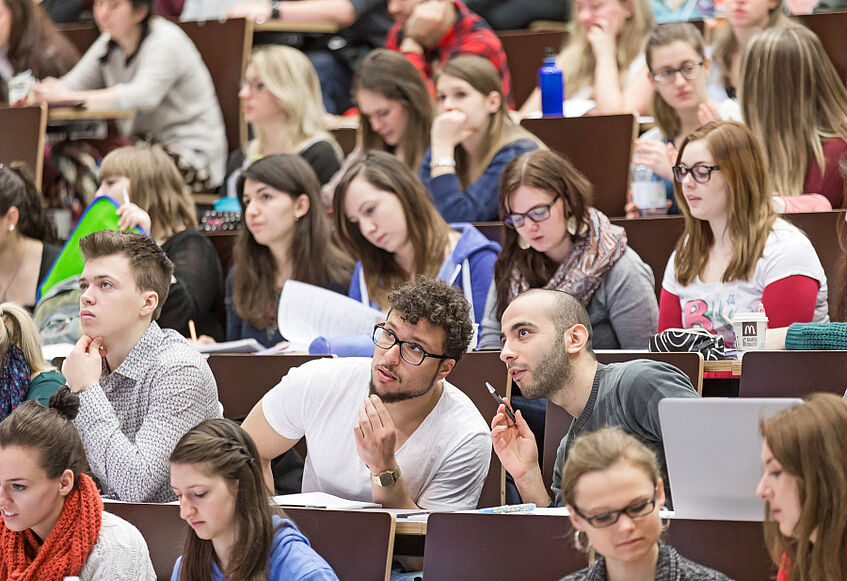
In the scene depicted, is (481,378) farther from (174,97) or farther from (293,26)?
(293,26)

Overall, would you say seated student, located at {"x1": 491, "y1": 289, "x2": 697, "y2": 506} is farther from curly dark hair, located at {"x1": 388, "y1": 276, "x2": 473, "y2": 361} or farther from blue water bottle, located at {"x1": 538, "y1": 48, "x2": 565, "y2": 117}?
blue water bottle, located at {"x1": 538, "y1": 48, "x2": 565, "y2": 117}

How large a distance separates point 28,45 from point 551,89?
238cm

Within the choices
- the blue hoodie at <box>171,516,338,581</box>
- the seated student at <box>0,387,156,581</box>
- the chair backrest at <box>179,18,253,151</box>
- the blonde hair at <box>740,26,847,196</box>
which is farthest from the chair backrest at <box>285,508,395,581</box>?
the chair backrest at <box>179,18,253,151</box>

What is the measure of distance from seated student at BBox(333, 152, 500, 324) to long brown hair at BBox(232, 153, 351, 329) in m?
0.25

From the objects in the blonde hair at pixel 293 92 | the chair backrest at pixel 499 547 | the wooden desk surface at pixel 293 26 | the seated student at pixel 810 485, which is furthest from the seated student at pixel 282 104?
the seated student at pixel 810 485

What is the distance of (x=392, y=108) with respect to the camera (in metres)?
4.32

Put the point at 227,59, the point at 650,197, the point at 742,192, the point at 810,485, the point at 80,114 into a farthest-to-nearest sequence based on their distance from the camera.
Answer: the point at 227,59, the point at 80,114, the point at 650,197, the point at 742,192, the point at 810,485

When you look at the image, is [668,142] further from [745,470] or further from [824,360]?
[745,470]

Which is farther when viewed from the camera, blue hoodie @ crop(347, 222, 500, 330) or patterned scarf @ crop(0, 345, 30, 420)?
blue hoodie @ crop(347, 222, 500, 330)

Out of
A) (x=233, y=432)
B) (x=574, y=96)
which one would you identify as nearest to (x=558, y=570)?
(x=233, y=432)

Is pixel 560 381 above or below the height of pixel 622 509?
above

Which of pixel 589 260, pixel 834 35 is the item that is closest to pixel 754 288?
pixel 589 260

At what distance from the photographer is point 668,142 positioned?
13.3 feet

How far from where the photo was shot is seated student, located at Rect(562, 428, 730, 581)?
6.12ft
